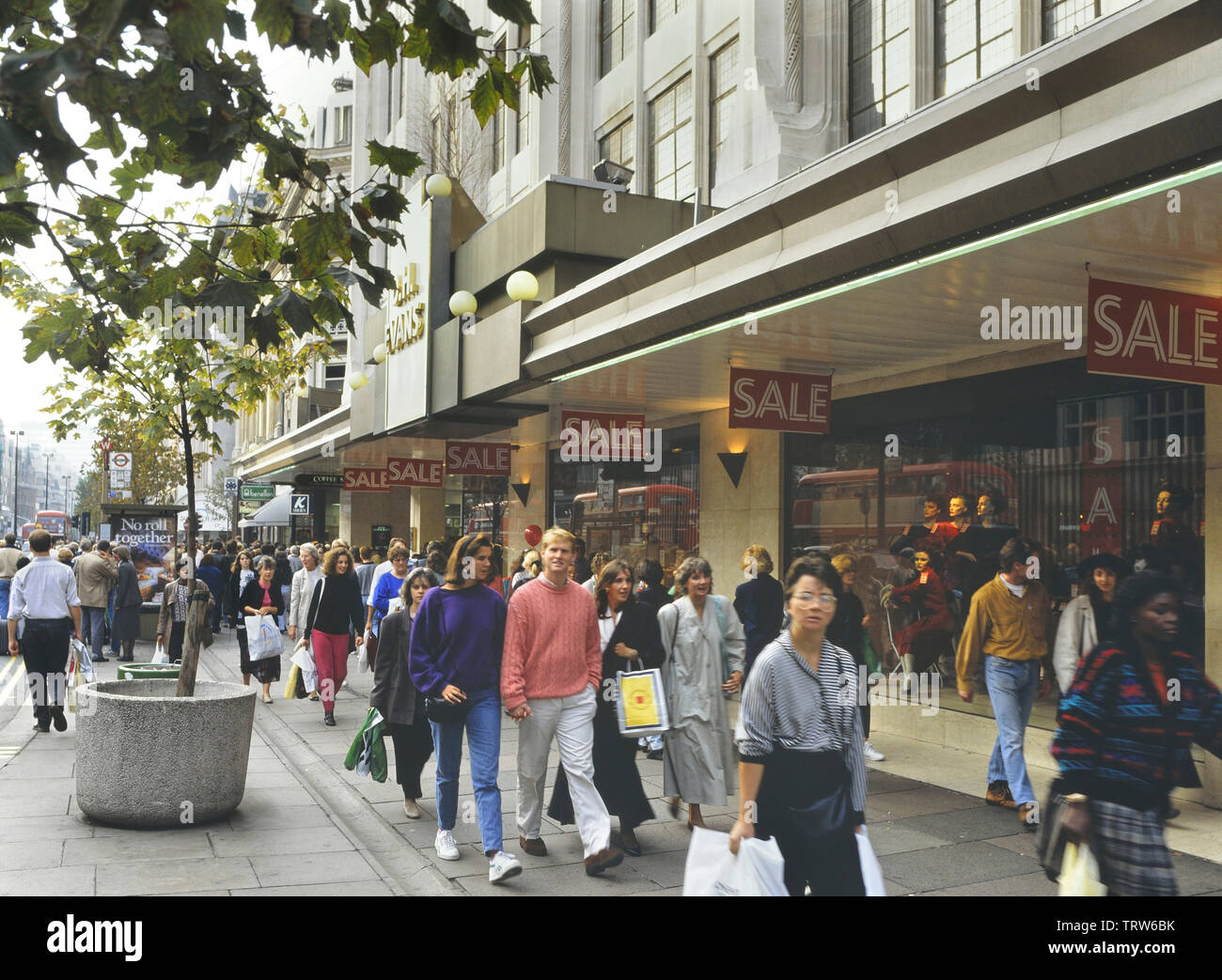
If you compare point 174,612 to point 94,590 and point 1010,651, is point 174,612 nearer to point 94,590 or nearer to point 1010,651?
point 94,590

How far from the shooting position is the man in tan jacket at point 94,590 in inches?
644

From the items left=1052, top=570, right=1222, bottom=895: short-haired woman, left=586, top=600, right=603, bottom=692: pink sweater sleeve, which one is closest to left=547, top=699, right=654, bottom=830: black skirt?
left=586, top=600, right=603, bottom=692: pink sweater sleeve

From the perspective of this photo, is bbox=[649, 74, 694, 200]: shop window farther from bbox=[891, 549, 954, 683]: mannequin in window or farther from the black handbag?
the black handbag

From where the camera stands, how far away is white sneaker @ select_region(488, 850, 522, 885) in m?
5.83

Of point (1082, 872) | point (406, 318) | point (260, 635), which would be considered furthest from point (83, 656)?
point (1082, 872)

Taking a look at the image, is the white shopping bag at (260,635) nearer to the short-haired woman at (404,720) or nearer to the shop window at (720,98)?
the short-haired woman at (404,720)

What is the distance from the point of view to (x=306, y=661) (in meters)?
11.8

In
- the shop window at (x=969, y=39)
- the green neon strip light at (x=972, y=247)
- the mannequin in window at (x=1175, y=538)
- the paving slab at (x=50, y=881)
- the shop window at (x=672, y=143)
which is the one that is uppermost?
the shop window at (x=672, y=143)

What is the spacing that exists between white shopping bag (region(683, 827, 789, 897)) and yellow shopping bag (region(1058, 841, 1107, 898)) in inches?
38.5

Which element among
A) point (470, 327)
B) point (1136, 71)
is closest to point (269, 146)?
point (1136, 71)

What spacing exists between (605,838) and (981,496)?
219 inches

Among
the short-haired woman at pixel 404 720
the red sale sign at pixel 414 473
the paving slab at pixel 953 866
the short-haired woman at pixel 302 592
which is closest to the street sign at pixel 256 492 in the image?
the red sale sign at pixel 414 473

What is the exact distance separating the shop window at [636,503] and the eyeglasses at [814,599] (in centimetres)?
995

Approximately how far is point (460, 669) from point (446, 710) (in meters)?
0.24
